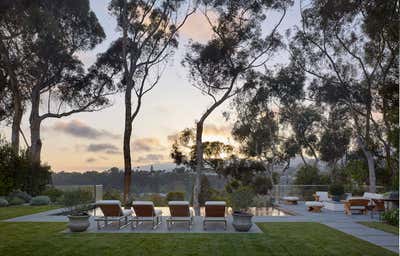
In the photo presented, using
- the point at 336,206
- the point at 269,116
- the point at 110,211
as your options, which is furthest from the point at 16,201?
the point at 269,116

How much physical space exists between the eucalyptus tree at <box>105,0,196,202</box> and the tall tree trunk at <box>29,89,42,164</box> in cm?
589

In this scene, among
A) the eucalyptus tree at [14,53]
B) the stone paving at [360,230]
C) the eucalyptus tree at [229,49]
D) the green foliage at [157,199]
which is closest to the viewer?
the stone paving at [360,230]

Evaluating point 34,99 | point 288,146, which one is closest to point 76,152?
point 34,99

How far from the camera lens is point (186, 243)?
9625 mm

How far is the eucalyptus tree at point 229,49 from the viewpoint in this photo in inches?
930

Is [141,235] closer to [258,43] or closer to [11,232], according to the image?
[11,232]

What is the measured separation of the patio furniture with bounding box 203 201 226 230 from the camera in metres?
11.7

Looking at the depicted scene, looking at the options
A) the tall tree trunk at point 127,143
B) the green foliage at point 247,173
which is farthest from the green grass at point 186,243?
the green foliage at point 247,173

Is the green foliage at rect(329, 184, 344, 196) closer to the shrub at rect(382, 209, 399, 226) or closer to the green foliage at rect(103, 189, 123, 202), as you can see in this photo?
the shrub at rect(382, 209, 399, 226)

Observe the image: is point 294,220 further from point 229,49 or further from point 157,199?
point 229,49

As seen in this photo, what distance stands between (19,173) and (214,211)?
13.0 metres

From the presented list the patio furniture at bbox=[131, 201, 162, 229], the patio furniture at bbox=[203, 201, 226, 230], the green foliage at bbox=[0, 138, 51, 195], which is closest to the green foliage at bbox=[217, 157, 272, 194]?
the green foliage at bbox=[0, 138, 51, 195]

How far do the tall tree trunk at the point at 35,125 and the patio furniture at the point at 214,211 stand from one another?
655 inches

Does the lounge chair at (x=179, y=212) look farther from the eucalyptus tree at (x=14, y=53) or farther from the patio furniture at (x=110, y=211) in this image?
the eucalyptus tree at (x=14, y=53)
